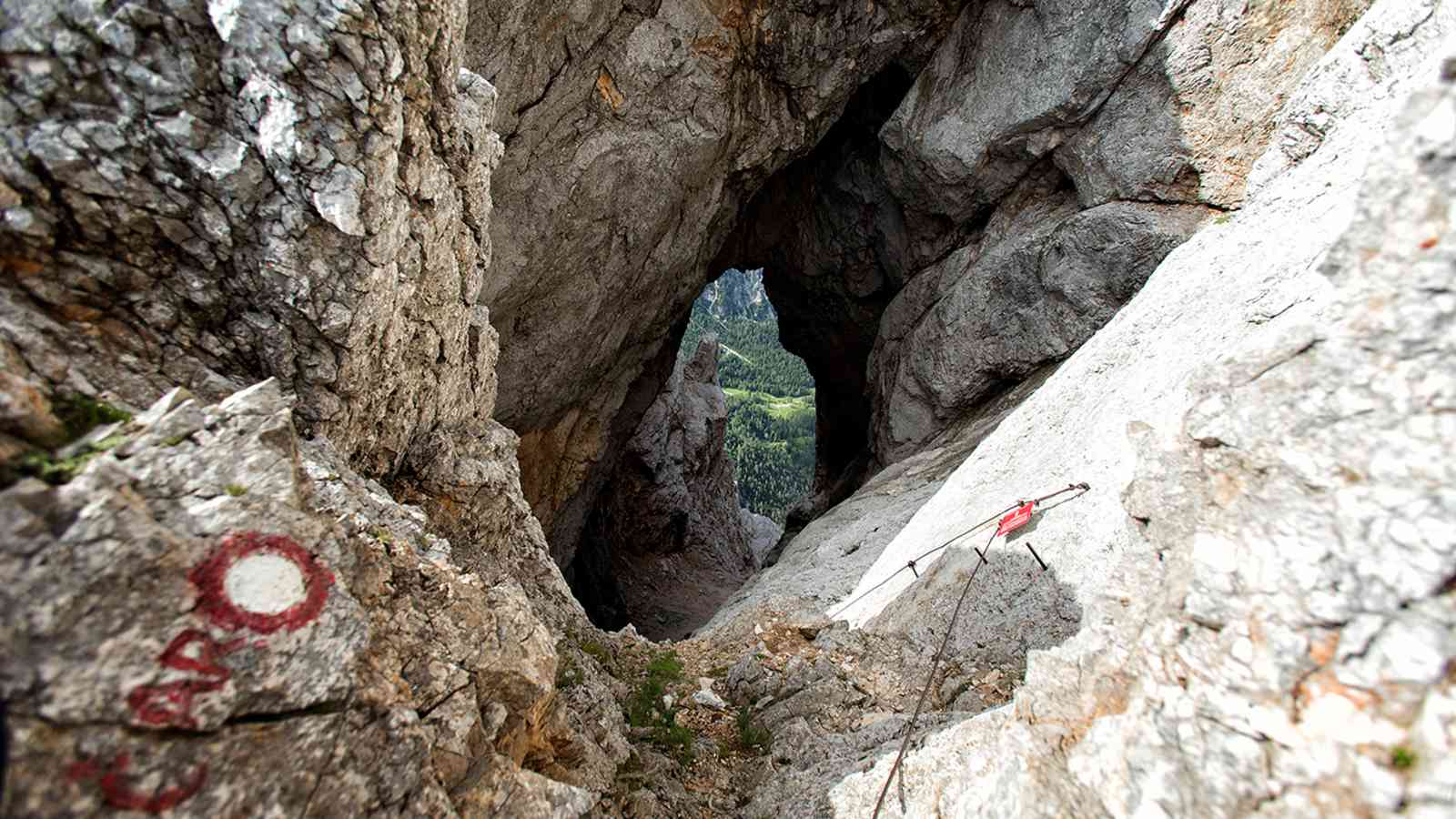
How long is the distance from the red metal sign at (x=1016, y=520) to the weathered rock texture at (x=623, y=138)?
16201mm

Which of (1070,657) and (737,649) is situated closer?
(1070,657)

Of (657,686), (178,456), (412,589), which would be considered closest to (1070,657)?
(412,589)

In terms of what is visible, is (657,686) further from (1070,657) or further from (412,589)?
(1070,657)

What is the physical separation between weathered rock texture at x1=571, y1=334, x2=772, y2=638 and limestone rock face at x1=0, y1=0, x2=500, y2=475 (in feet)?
92.6

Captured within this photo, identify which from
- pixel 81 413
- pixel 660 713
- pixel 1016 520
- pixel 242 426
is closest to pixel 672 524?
pixel 660 713

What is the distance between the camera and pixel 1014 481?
13.6 meters

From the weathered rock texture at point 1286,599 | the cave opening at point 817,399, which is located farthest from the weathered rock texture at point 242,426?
the cave opening at point 817,399

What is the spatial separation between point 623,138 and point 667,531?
89.8ft

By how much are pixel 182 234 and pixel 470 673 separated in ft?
16.5

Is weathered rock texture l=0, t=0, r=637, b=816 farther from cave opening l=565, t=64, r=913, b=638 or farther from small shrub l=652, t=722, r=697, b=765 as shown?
cave opening l=565, t=64, r=913, b=638

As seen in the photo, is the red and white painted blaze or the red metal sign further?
the red metal sign

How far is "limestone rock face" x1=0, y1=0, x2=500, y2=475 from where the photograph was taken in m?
5.40

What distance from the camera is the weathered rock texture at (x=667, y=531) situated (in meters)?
38.4

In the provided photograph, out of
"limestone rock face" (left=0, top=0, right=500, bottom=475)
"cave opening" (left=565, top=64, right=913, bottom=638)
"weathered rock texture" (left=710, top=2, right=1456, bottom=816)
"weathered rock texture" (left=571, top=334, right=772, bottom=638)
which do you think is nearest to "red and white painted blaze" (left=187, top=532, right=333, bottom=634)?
"limestone rock face" (left=0, top=0, right=500, bottom=475)
